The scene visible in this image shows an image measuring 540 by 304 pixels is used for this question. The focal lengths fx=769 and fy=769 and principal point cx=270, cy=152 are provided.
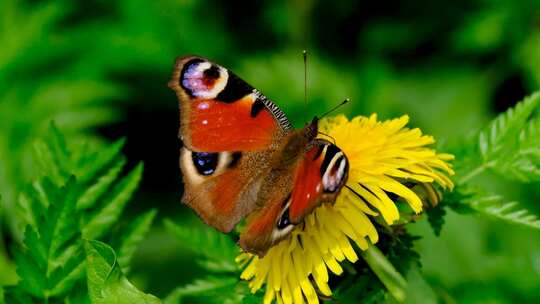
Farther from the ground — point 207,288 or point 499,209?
point 499,209

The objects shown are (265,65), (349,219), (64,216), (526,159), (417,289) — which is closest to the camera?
(349,219)

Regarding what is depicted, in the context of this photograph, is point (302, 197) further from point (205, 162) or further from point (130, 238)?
point (130, 238)

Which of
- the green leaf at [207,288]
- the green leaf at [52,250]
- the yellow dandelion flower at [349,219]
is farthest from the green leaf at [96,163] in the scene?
the yellow dandelion flower at [349,219]

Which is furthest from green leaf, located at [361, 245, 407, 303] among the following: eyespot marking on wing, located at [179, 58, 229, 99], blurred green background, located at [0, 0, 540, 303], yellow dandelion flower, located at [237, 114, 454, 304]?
blurred green background, located at [0, 0, 540, 303]

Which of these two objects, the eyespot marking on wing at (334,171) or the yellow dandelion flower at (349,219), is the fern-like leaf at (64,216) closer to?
the yellow dandelion flower at (349,219)

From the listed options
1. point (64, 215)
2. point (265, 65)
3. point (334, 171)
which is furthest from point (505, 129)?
point (265, 65)

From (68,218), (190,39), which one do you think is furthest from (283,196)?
(190,39)

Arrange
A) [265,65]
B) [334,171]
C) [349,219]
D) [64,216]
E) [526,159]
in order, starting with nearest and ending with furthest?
[334,171] < [349,219] < [64,216] < [526,159] < [265,65]
